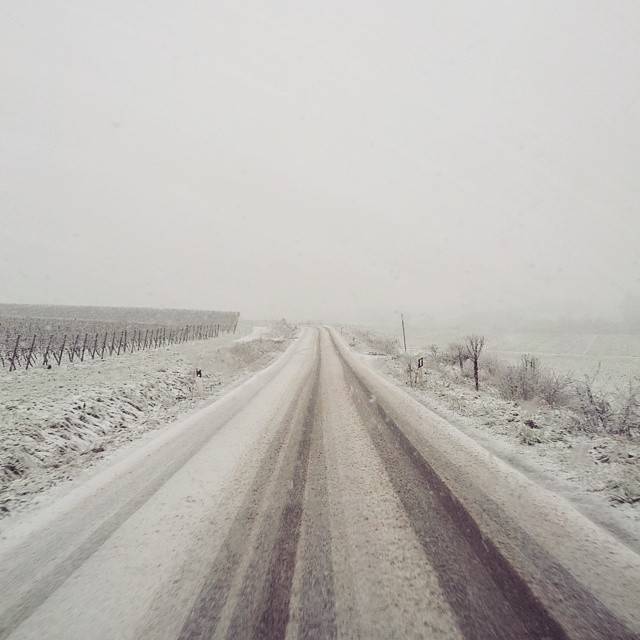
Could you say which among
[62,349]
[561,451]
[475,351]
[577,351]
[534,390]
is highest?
[475,351]

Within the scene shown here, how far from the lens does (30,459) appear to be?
16.6 ft

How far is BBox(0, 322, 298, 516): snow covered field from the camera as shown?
4867mm

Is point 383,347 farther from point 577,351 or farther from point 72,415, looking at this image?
point 72,415

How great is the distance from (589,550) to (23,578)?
17.3 feet

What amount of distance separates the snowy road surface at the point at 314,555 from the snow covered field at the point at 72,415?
3.06ft

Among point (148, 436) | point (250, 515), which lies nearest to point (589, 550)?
point (250, 515)

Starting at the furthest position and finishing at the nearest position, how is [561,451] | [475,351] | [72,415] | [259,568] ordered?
1. [475,351]
2. [72,415]
3. [561,451]
4. [259,568]

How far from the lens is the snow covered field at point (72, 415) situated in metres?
4.87

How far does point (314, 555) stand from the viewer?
293 centimetres

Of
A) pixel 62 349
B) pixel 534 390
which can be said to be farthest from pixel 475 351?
pixel 62 349

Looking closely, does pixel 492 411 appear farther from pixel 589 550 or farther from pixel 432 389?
pixel 589 550

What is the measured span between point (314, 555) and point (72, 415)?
255 inches

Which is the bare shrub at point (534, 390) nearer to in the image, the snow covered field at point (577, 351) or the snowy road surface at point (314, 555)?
the snowy road surface at point (314, 555)

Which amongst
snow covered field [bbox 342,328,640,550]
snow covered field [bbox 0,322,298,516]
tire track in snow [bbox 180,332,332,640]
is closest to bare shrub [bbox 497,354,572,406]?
snow covered field [bbox 342,328,640,550]
